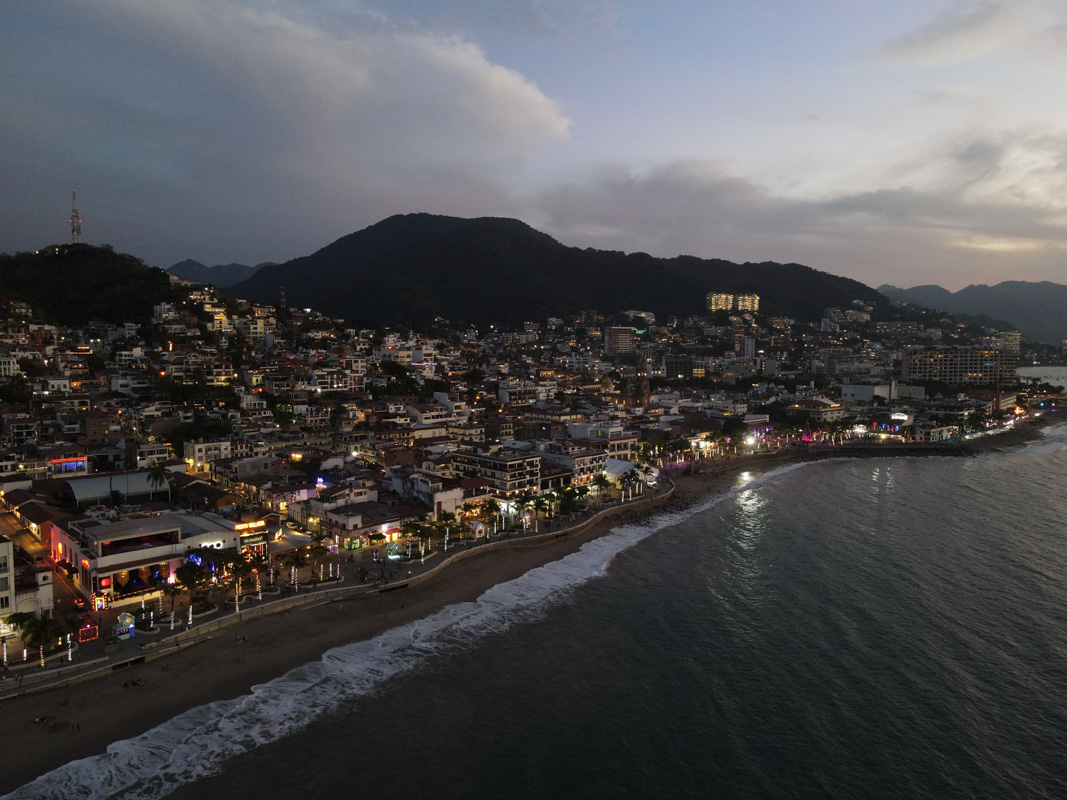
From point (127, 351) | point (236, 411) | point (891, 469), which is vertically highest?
point (127, 351)

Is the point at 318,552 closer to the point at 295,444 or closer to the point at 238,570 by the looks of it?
the point at 238,570

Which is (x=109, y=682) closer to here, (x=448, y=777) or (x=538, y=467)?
(x=448, y=777)

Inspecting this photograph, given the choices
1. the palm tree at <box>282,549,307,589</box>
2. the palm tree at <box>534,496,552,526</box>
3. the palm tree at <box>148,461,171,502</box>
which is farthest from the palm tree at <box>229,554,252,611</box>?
the palm tree at <box>534,496,552,526</box>

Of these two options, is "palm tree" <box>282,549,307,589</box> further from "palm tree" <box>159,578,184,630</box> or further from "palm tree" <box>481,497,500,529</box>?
"palm tree" <box>481,497,500,529</box>

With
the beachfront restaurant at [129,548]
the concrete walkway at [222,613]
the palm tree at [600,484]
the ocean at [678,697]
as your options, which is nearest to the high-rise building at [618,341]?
the palm tree at [600,484]

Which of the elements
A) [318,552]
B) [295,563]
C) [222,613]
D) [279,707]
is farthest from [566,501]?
[279,707]

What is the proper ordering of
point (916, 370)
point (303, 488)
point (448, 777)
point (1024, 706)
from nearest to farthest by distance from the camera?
point (448, 777)
point (1024, 706)
point (303, 488)
point (916, 370)

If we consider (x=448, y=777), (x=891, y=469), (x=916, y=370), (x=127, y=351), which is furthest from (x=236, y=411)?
(x=916, y=370)
